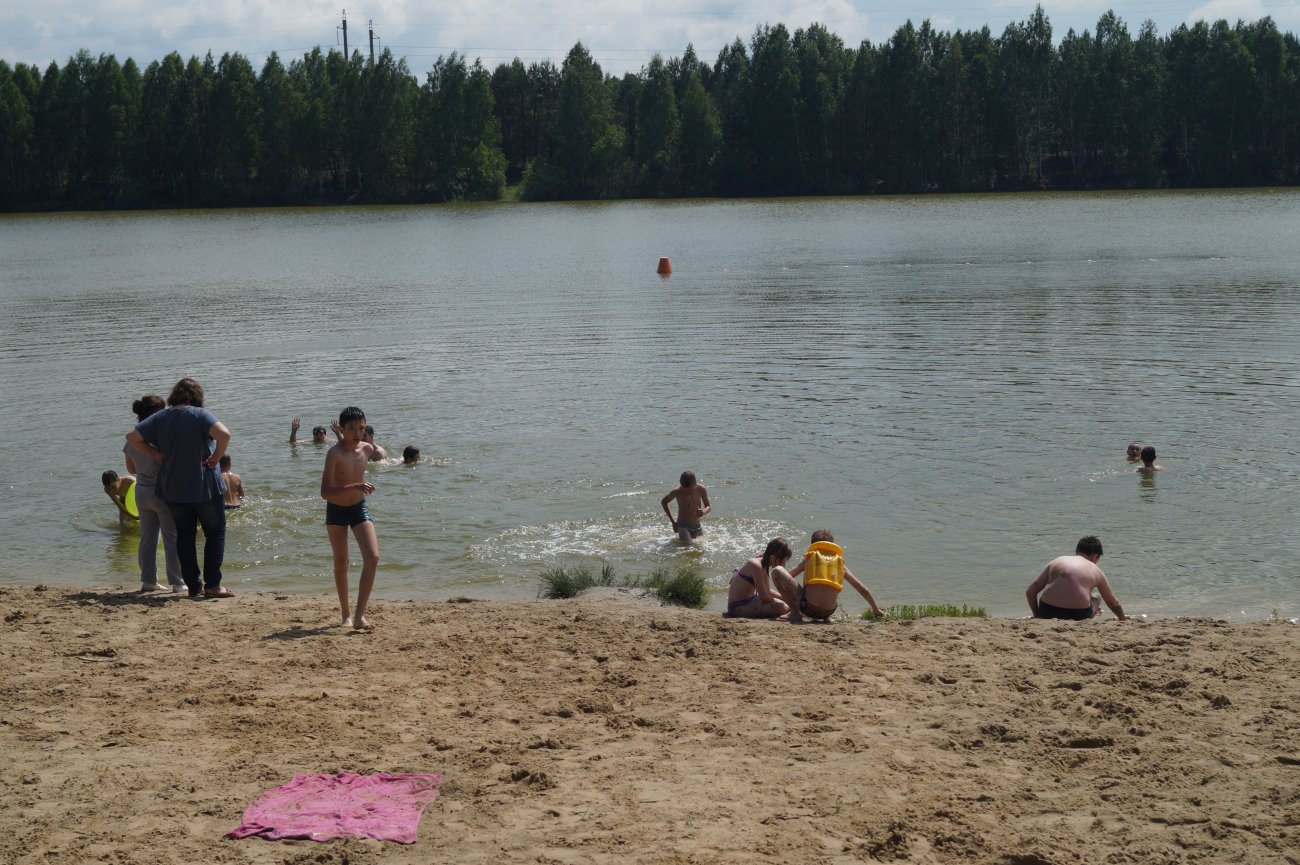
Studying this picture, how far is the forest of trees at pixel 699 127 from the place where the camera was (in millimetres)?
111250

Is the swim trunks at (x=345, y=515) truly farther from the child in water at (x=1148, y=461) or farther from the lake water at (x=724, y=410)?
the child in water at (x=1148, y=461)

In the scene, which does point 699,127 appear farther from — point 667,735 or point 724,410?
point 667,735

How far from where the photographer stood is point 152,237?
73.9 metres

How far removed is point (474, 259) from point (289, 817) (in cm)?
4881

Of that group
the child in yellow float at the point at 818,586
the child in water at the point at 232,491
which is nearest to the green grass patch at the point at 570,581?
the child in yellow float at the point at 818,586

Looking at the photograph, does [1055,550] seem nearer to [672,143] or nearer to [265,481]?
[265,481]

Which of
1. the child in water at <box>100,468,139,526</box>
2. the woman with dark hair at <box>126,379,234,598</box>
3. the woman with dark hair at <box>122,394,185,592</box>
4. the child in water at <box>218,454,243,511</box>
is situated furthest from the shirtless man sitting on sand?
the child in water at <box>100,468,139,526</box>

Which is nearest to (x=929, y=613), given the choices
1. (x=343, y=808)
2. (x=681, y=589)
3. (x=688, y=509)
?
(x=681, y=589)

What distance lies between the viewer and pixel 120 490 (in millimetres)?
15375

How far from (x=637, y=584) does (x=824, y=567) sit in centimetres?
208

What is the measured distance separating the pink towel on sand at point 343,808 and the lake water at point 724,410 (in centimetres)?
564

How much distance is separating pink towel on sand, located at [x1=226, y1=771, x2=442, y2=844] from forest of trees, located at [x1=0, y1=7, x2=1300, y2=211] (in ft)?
369

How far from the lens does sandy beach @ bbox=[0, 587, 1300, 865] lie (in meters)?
6.28

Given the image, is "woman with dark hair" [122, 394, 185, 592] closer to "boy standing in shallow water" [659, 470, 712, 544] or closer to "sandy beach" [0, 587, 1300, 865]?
"sandy beach" [0, 587, 1300, 865]
